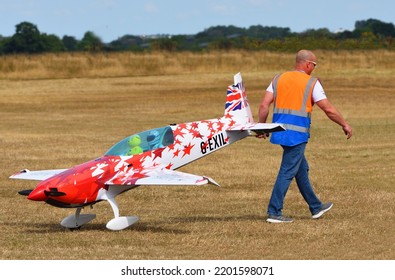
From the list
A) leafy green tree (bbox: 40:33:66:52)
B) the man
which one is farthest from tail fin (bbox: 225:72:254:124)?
leafy green tree (bbox: 40:33:66:52)

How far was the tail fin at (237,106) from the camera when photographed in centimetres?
1306

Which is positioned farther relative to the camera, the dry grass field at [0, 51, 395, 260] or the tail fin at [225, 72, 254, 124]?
the tail fin at [225, 72, 254, 124]

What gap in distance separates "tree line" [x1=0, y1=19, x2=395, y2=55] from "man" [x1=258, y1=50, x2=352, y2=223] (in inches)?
1712

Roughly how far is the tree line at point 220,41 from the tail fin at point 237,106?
137 feet

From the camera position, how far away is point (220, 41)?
64000mm

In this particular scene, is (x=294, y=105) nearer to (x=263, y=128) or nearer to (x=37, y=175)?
(x=263, y=128)

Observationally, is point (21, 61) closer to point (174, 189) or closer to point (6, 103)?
point (6, 103)

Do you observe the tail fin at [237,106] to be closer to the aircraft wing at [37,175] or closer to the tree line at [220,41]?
the aircraft wing at [37,175]

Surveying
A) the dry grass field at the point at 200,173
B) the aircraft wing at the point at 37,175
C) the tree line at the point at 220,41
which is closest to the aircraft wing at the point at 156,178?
the dry grass field at the point at 200,173

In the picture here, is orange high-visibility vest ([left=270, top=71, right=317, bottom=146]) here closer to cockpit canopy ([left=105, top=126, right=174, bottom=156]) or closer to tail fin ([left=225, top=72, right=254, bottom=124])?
cockpit canopy ([left=105, top=126, right=174, bottom=156])

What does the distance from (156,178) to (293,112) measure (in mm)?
1759

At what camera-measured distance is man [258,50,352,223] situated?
11.5 metres

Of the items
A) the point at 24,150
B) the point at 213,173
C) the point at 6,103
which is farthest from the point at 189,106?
the point at 213,173

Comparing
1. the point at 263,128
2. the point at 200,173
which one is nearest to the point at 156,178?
the point at 263,128
